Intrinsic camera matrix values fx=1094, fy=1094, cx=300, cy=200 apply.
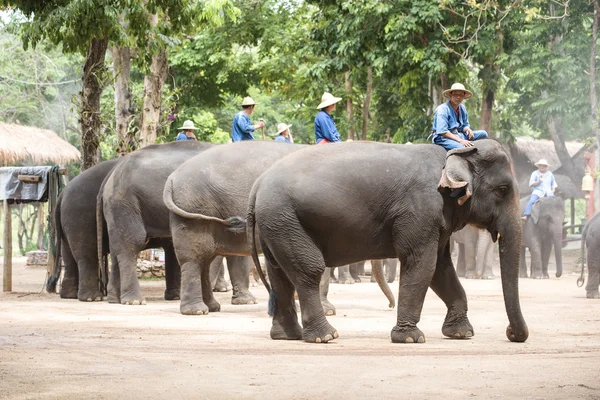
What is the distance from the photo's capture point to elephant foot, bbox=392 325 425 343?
936 centimetres

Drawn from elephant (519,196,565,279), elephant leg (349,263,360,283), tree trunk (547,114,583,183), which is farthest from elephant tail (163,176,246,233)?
tree trunk (547,114,583,183)

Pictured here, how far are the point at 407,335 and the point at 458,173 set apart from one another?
4.77 feet

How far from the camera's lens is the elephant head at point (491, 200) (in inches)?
374

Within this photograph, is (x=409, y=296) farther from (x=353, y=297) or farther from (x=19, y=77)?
(x=19, y=77)

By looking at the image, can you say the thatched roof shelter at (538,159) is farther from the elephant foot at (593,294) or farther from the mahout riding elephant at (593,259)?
the elephant foot at (593,294)

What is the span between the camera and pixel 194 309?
12.1 metres

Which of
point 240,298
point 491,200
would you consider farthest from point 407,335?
point 240,298

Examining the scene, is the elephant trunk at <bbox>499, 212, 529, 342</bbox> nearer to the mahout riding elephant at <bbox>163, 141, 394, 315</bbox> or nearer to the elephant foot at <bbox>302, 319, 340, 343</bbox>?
the elephant foot at <bbox>302, 319, 340, 343</bbox>

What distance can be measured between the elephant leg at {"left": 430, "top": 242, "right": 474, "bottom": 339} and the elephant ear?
2.59 ft

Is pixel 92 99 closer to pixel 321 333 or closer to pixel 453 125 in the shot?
pixel 453 125

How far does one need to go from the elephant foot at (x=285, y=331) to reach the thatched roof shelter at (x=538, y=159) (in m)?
26.0

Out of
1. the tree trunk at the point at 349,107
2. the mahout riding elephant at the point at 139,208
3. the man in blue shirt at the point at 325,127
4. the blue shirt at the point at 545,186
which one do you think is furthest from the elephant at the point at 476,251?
the man in blue shirt at the point at 325,127

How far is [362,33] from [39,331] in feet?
46.7

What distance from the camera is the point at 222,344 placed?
9359 mm
